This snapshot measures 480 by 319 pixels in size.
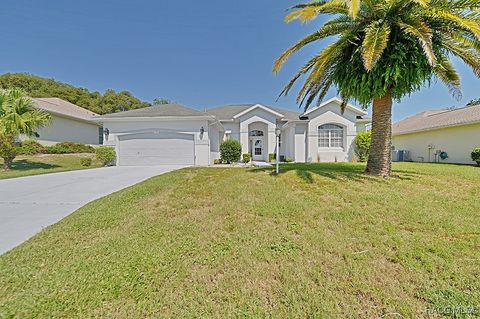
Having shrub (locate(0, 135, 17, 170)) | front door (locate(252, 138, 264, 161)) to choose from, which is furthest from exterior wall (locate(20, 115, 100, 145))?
front door (locate(252, 138, 264, 161))

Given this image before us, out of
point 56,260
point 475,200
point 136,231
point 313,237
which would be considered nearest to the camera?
point 56,260

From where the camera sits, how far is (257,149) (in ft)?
75.9

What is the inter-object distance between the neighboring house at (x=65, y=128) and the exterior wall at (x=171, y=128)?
3.25 meters

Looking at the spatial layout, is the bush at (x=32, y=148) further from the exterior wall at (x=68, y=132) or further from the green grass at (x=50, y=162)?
the exterior wall at (x=68, y=132)

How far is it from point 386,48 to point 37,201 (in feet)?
37.0

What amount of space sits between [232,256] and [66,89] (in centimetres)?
4702

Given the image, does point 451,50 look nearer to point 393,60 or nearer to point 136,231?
point 393,60

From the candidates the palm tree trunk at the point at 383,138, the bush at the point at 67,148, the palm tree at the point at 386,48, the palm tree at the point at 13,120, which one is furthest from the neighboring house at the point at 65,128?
the palm tree trunk at the point at 383,138

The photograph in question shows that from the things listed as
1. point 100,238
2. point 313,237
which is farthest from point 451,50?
point 100,238

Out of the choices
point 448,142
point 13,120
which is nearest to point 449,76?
point 448,142

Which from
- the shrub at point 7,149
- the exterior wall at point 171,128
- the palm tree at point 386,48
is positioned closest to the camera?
the palm tree at point 386,48

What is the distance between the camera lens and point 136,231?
14.1 feet

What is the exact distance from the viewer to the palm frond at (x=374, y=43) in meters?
6.08

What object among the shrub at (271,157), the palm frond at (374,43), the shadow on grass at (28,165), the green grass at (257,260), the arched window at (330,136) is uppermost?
the palm frond at (374,43)
